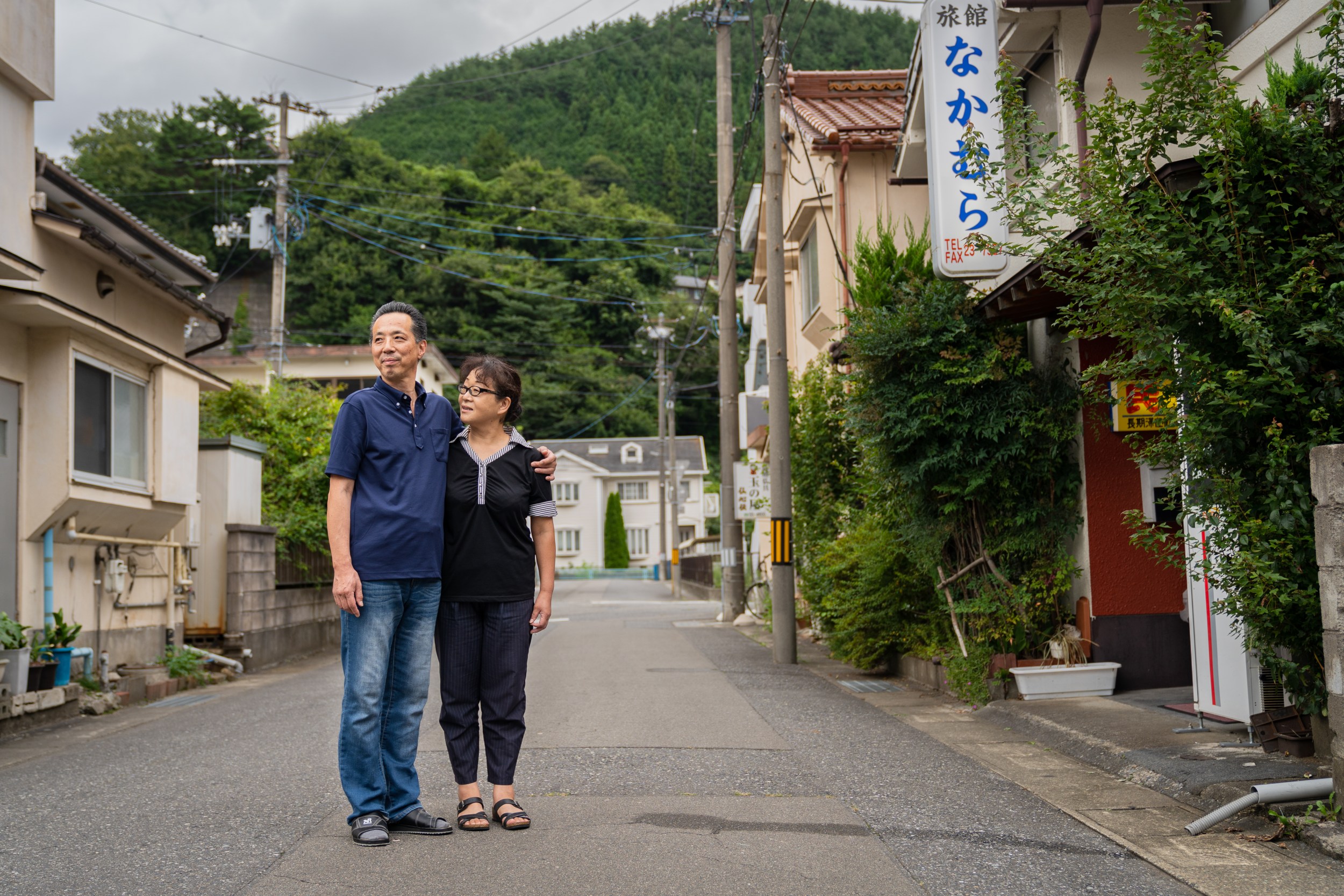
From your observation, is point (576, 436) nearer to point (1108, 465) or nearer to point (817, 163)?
point (817, 163)

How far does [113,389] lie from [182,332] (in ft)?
7.59

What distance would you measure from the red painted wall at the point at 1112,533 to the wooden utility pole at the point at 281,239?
18357 mm

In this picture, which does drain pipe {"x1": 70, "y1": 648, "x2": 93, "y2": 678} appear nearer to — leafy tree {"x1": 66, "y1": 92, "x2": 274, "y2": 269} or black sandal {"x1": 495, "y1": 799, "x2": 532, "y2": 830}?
black sandal {"x1": 495, "y1": 799, "x2": 532, "y2": 830}

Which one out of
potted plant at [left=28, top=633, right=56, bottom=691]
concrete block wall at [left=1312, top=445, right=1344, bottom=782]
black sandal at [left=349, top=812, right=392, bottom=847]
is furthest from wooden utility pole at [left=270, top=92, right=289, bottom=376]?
concrete block wall at [left=1312, top=445, right=1344, bottom=782]

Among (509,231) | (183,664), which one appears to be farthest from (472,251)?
(183,664)

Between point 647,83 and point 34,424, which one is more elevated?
point 647,83

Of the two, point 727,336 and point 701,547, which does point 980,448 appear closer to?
point 727,336

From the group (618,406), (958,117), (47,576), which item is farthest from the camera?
(618,406)

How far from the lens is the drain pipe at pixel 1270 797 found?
4676 millimetres

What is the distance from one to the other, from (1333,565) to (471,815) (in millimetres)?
3590

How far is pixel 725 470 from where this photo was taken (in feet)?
74.0

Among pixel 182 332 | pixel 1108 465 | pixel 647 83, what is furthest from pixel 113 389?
pixel 647 83

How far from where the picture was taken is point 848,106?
1936 cm

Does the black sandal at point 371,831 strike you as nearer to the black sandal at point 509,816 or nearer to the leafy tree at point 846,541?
the black sandal at point 509,816
